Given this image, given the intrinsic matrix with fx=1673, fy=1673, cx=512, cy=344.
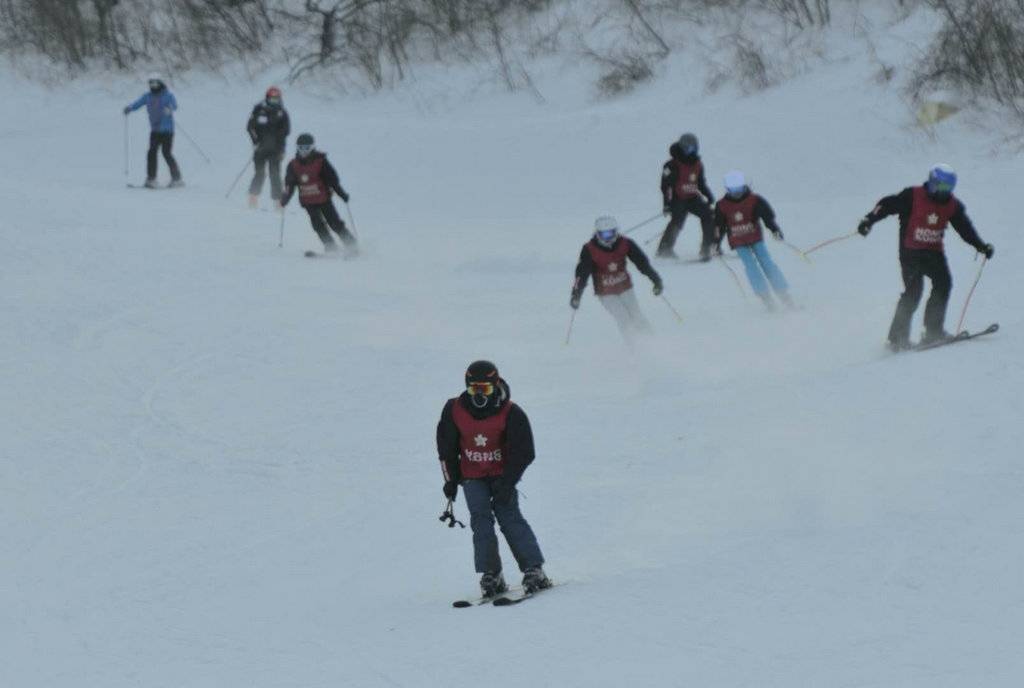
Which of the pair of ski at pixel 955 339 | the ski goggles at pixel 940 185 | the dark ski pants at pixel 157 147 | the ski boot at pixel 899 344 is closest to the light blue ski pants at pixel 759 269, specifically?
the ski boot at pixel 899 344

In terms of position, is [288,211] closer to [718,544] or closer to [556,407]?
[556,407]

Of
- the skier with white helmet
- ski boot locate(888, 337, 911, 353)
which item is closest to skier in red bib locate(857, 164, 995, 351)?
ski boot locate(888, 337, 911, 353)

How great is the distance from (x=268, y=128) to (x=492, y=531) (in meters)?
13.5

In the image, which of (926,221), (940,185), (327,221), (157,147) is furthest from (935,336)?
(157,147)

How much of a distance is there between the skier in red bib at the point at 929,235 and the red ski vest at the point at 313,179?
7.64 metres

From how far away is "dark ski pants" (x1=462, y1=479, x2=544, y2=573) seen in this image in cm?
898

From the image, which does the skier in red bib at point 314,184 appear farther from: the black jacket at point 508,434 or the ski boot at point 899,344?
the black jacket at point 508,434

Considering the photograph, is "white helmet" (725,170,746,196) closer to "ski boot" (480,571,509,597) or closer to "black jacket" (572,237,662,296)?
"black jacket" (572,237,662,296)

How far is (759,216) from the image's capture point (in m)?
15.4

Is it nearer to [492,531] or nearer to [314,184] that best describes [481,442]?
[492,531]

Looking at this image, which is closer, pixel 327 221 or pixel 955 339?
pixel 955 339

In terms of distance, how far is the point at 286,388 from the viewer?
46.8 ft

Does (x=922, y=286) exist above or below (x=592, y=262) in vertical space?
below

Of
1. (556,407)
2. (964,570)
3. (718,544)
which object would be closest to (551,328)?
(556,407)
